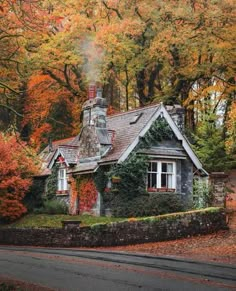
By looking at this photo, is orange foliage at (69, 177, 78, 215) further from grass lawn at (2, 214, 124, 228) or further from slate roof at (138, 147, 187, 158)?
slate roof at (138, 147, 187, 158)

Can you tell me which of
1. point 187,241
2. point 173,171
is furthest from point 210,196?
point 187,241

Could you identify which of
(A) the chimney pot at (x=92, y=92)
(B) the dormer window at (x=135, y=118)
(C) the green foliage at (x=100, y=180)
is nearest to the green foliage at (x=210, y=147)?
(B) the dormer window at (x=135, y=118)

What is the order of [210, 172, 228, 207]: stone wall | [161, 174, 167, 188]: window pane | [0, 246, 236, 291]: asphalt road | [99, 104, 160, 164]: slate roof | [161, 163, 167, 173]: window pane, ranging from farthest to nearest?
[161, 163, 167, 173]: window pane
[161, 174, 167, 188]: window pane
[99, 104, 160, 164]: slate roof
[210, 172, 228, 207]: stone wall
[0, 246, 236, 291]: asphalt road

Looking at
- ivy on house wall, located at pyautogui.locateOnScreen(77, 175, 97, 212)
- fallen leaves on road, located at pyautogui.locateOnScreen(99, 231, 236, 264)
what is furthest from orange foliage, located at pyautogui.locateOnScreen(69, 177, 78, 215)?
fallen leaves on road, located at pyautogui.locateOnScreen(99, 231, 236, 264)

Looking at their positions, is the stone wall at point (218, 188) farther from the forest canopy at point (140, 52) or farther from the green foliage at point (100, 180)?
the green foliage at point (100, 180)

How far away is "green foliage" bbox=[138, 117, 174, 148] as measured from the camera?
29.9m

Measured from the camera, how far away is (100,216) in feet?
95.7

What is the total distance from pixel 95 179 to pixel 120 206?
247cm

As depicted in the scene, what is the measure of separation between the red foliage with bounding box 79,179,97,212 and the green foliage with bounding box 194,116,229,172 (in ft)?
31.6

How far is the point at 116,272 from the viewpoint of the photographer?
45.4ft

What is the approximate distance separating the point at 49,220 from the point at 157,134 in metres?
7.93

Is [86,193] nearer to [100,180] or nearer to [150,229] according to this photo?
[100,180]

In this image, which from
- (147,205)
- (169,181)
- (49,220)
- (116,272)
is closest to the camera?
(116,272)

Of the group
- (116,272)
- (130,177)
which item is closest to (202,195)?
(130,177)
